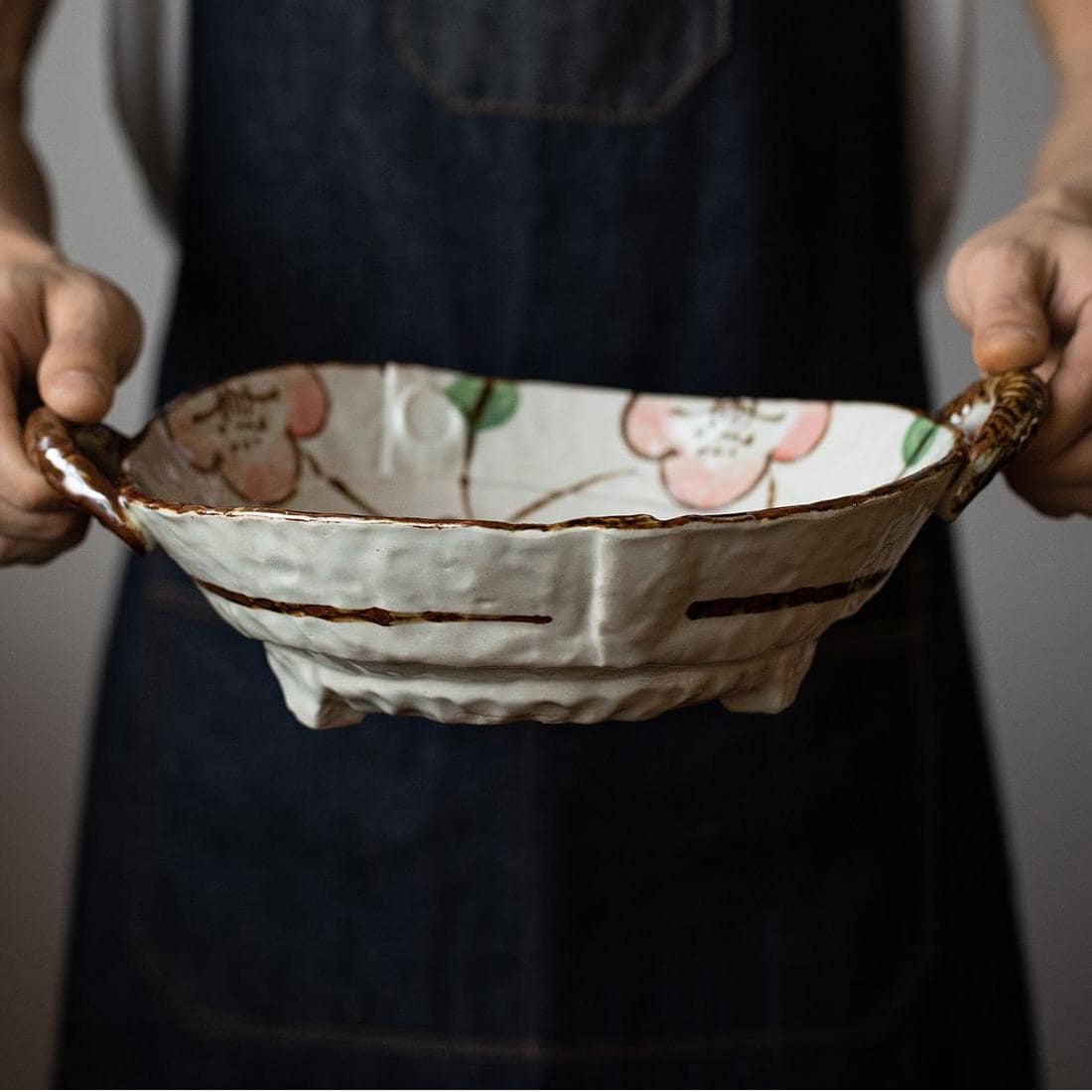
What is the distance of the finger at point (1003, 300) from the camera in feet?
1.45

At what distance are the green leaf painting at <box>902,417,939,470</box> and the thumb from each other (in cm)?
25

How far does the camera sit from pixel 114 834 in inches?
29.5

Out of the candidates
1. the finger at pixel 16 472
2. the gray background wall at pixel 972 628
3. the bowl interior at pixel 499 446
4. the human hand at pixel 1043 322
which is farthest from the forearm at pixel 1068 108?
the gray background wall at pixel 972 628

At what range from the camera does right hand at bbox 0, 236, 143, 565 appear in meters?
0.45

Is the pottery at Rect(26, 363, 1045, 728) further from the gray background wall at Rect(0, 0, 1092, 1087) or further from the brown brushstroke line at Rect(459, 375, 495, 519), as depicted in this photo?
the gray background wall at Rect(0, 0, 1092, 1087)

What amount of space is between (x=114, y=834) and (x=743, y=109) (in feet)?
1.56

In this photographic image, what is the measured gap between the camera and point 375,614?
14.0 inches

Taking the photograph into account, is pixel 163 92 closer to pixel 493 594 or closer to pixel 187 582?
pixel 187 582

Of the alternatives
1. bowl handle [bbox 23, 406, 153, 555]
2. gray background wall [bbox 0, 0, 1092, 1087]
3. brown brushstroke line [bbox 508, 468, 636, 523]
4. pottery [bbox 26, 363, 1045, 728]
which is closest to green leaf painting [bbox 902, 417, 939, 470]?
pottery [bbox 26, 363, 1045, 728]

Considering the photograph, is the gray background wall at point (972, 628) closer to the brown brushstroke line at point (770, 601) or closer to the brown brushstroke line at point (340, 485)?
the brown brushstroke line at point (340, 485)

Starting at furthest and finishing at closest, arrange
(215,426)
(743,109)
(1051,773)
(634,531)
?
(1051,773) < (743,109) < (215,426) < (634,531)

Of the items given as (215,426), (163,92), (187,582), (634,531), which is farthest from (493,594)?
(163,92)

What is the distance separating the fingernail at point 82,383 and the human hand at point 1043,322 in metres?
0.27

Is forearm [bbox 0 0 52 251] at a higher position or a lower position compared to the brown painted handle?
higher
